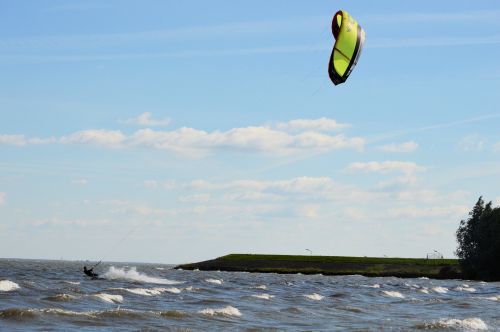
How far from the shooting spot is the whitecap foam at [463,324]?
2687cm

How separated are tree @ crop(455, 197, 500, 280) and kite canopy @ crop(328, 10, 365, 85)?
223ft

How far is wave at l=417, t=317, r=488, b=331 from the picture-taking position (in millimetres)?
26625

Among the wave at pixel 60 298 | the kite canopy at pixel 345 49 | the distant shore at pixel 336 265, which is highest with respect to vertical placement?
the distant shore at pixel 336 265

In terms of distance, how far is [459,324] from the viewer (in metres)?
27.8

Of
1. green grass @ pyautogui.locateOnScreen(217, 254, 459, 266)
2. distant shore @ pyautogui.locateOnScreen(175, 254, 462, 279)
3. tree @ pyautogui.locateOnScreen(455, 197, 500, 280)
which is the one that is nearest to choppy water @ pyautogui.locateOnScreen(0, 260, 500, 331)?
tree @ pyautogui.locateOnScreen(455, 197, 500, 280)

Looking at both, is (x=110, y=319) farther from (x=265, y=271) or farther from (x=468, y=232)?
(x=265, y=271)

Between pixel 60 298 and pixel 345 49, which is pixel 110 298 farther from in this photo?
pixel 345 49

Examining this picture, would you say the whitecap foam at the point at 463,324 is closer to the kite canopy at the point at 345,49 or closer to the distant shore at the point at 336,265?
the kite canopy at the point at 345,49

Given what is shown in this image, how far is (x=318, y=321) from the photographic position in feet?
92.1

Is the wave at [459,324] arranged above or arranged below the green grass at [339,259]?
below

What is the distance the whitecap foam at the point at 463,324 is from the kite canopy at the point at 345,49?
902 centimetres

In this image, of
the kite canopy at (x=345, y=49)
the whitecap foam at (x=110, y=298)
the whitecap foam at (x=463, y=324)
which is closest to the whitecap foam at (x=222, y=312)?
the whitecap foam at (x=110, y=298)

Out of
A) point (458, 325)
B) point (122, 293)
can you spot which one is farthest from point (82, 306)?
point (458, 325)

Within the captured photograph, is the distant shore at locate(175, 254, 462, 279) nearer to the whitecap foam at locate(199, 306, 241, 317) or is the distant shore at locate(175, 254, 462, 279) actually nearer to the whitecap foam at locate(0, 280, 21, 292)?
the whitecap foam at locate(0, 280, 21, 292)
